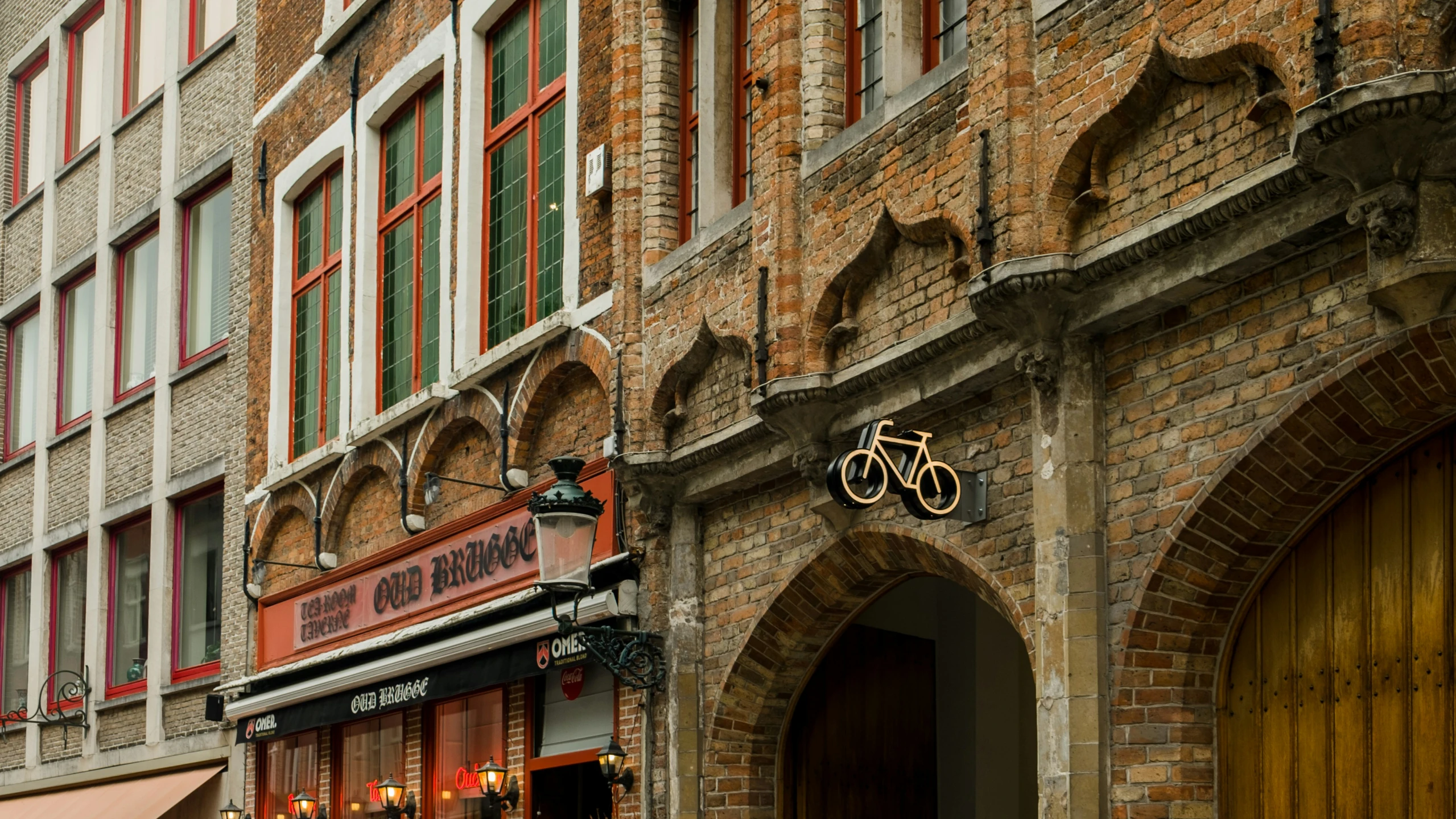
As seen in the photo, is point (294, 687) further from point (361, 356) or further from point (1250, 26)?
point (1250, 26)

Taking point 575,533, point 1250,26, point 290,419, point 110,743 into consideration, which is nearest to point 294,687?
point 290,419

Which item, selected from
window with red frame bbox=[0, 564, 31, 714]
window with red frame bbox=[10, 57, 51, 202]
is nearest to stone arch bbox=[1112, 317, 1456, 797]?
window with red frame bbox=[0, 564, 31, 714]

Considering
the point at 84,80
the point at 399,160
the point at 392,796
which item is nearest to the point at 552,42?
the point at 399,160

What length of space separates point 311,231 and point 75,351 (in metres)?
6.37

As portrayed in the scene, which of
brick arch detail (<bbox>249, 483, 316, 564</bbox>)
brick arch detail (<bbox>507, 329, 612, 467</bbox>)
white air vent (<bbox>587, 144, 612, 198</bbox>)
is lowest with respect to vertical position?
brick arch detail (<bbox>249, 483, 316, 564</bbox>)

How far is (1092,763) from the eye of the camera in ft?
24.8

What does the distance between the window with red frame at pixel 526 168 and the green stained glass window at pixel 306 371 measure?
10.4 feet

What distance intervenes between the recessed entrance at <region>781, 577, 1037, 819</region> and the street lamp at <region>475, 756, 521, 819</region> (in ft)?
7.28

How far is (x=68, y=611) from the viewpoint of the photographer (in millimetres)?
21109

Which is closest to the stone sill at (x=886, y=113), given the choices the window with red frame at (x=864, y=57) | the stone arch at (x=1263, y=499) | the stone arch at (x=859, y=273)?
the window with red frame at (x=864, y=57)

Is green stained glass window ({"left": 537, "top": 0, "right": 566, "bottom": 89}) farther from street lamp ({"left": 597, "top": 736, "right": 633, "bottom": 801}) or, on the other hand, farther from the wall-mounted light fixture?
street lamp ({"left": 597, "top": 736, "right": 633, "bottom": 801})

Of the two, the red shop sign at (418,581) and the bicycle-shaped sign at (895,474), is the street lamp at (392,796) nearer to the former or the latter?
the red shop sign at (418,581)

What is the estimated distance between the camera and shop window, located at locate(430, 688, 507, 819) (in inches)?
515

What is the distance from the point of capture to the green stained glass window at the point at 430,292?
14.2m
